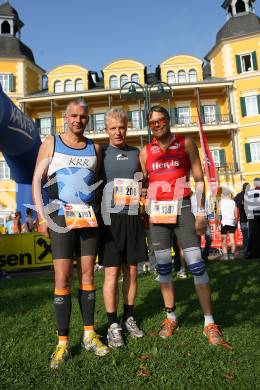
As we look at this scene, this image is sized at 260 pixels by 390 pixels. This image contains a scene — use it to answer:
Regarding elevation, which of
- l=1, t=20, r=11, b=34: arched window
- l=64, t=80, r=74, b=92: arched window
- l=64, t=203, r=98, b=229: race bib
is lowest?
l=64, t=203, r=98, b=229: race bib

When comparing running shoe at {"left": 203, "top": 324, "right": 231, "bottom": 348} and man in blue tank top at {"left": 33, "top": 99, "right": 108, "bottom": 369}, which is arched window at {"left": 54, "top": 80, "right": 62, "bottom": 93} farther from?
running shoe at {"left": 203, "top": 324, "right": 231, "bottom": 348}

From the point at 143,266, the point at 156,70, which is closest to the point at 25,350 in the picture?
the point at 143,266

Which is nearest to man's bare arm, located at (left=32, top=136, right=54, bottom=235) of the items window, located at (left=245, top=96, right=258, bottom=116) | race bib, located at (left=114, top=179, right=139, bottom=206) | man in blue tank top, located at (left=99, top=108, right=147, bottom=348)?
man in blue tank top, located at (left=99, top=108, right=147, bottom=348)

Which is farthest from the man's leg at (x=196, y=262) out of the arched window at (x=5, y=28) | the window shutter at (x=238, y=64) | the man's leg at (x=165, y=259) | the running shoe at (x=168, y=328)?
the arched window at (x=5, y=28)

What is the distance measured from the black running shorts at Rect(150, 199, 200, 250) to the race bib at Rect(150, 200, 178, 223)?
8cm

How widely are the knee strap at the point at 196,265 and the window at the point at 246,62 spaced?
94.4 feet

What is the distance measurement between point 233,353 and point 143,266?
211 inches

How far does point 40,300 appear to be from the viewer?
5.53 meters

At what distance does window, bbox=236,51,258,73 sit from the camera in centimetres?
2908

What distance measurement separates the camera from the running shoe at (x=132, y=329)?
3.48 meters

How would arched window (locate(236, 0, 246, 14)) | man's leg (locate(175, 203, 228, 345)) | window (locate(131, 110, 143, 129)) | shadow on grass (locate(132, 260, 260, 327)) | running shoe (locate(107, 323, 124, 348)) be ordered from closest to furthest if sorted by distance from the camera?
running shoe (locate(107, 323, 124, 348)), man's leg (locate(175, 203, 228, 345)), shadow on grass (locate(132, 260, 260, 327)), window (locate(131, 110, 143, 129)), arched window (locate(236, 0, 246, 14))

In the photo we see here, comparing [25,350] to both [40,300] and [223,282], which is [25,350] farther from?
[223,282]

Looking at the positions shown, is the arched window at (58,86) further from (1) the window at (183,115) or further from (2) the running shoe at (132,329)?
(2) the running shoe at (132,329)

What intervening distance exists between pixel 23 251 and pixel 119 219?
289 inches
